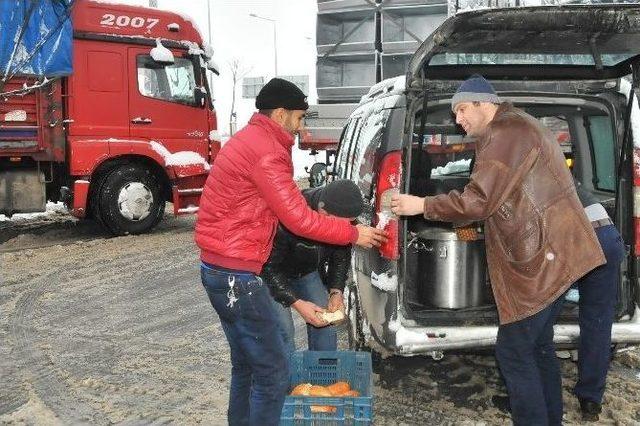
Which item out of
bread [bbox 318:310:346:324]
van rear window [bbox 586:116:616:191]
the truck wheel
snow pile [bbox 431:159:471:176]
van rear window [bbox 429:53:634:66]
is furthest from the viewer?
Result: the truck wheel

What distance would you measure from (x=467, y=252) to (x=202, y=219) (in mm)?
1979

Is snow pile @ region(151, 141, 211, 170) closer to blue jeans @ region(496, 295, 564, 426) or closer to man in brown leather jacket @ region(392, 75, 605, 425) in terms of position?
man in brown leather jacket @ region(392, 75, 605, 425)

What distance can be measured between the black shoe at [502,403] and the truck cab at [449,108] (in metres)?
0.50

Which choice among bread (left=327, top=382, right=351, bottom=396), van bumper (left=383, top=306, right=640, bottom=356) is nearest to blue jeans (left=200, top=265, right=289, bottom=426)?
bread (left=327, top=382, right=351, bottom=396)

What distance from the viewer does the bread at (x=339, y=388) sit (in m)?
3.12

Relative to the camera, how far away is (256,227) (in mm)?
2939

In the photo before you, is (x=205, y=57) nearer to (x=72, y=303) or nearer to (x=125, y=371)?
(x=72, y=303)

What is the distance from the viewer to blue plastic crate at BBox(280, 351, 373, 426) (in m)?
2.80

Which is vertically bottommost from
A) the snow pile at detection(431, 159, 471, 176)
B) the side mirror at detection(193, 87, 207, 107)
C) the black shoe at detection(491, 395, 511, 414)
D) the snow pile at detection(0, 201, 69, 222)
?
the black shoe at detection(491, 395, 511, 414)

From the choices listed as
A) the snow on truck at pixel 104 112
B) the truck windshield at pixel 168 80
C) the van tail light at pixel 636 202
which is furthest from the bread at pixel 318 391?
the truck windshield at pixel 168 80

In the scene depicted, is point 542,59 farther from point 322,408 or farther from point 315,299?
point 322,408

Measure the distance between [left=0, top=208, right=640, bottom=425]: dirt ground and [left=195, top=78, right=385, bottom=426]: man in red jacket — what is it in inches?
40.9

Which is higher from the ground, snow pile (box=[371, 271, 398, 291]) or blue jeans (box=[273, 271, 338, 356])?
snow pile (box=[371, 271, 398, 291])

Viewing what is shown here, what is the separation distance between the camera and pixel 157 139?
33.4ft
